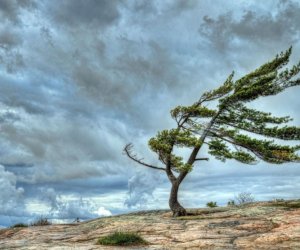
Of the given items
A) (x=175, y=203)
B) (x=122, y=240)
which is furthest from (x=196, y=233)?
(x=175, y=203)

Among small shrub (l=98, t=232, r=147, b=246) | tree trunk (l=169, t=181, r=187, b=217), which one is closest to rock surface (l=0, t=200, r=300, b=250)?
small shrub (l=98, t=232, r=147, b=246)

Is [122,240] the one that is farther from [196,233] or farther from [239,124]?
[239,124]

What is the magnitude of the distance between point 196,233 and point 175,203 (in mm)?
11012

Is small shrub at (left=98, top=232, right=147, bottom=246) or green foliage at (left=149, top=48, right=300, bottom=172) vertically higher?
green foliage at (left=149, top=48, right=300, bottom=172)

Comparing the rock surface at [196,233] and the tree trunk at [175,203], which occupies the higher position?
the tree trunk at [175,203]

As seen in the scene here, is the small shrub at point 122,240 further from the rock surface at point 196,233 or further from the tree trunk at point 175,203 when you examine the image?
the tree trunk at point 175,203

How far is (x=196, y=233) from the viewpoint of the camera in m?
18.9

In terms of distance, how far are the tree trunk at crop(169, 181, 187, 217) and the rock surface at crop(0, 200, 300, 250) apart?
15.7 feet

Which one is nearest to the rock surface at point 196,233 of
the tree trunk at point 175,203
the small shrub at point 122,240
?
the small shrub at point 122,240

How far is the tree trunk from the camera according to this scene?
29.5 meters

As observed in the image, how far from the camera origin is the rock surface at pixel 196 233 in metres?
16.3

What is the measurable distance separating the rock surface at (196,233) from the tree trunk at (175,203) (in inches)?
188

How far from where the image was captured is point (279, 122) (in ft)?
104

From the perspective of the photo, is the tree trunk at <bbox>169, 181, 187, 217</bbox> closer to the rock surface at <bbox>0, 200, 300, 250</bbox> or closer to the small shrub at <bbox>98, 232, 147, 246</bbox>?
the rock surface at <bbox>0, 200, 300, 250</bbox>
